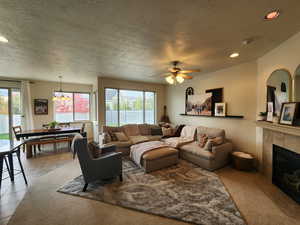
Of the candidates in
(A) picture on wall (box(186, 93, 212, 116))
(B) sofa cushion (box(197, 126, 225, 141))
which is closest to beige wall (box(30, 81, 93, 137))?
(A) picture on wall (box(186, 93, 212, 116))

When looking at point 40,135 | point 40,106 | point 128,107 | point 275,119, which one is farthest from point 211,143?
point 40,106

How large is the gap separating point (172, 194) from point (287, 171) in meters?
2.05

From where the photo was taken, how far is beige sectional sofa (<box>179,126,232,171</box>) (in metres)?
3.14

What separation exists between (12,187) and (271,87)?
18.2 ft

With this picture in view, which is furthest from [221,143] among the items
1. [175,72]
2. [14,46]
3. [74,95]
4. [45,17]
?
[74,95]

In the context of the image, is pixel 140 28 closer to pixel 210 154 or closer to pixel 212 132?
pixel 210 154

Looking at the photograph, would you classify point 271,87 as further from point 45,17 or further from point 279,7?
point 45,17

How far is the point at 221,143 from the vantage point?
136 inches

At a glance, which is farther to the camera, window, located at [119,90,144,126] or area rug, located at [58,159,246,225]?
window, located at [119,90,144,126]

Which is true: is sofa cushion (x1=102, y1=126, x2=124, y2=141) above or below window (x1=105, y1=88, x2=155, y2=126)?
below

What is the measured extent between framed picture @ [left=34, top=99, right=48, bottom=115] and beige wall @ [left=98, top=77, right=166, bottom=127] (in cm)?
293

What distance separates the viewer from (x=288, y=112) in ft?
7.16

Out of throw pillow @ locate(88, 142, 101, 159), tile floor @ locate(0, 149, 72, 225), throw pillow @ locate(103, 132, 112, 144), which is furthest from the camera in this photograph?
throw pillow @ locate(103, 132, 112, 144)

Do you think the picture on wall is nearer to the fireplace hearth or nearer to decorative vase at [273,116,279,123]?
decorative vase at [273,116,279,123]
